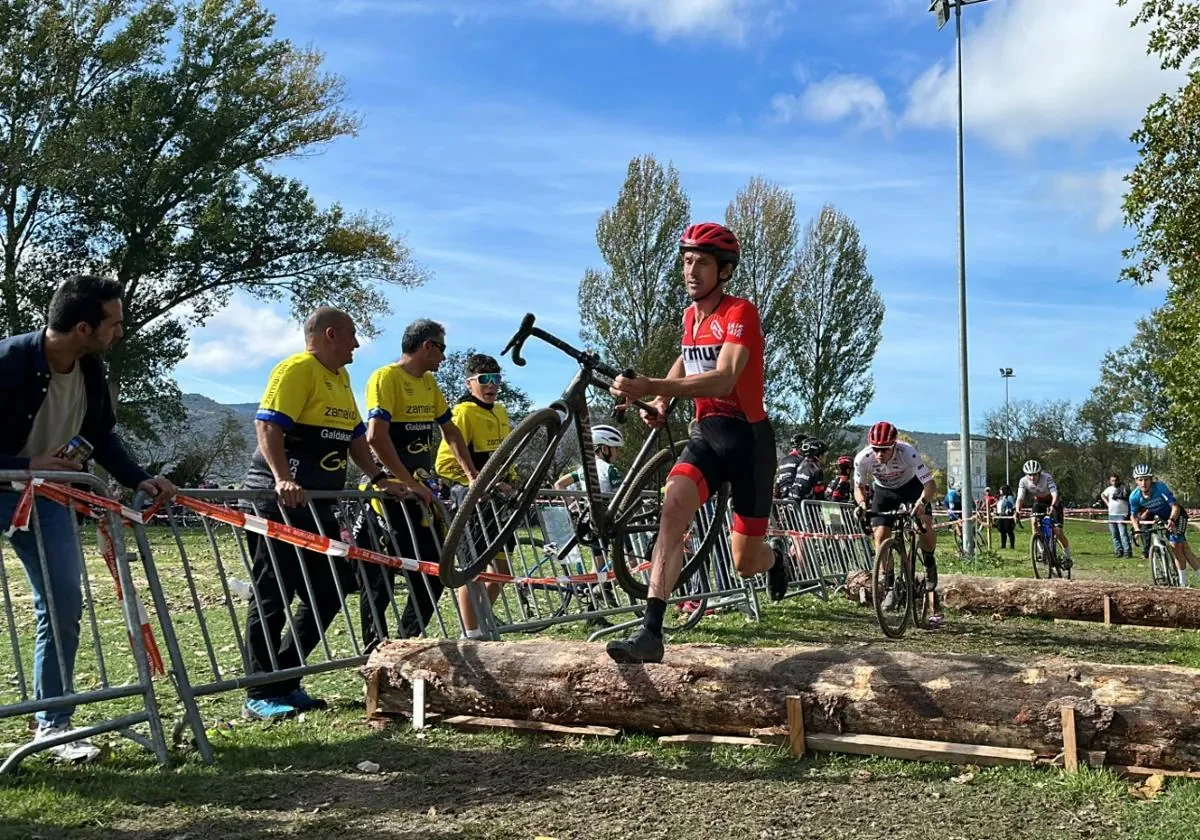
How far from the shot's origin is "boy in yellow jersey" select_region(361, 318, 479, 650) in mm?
6730

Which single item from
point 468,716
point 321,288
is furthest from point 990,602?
point 321,288

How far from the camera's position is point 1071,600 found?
37.4ft

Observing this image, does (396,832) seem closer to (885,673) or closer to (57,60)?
(885,673)

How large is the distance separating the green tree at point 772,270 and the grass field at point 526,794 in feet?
142

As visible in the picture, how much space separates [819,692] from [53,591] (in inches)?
129

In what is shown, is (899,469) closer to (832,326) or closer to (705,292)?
(705,292)

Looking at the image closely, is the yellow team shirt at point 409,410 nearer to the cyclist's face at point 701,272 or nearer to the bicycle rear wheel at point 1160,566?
the cyclist's face at point 701,272

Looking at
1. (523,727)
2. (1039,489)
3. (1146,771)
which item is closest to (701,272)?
(523,727)

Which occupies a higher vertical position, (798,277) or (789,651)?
(798,277)

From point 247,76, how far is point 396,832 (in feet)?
106

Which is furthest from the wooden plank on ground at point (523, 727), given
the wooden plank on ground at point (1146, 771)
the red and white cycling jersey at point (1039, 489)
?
the red and white cycling jersey at point (1039, 489)

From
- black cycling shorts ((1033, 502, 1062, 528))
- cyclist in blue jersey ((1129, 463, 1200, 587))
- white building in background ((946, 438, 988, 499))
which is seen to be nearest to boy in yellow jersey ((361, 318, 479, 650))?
black cycling shorts ((1033, 502, 1062, 528))

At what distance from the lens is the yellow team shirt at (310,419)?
19.1 ft

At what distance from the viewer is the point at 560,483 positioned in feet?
34.2
